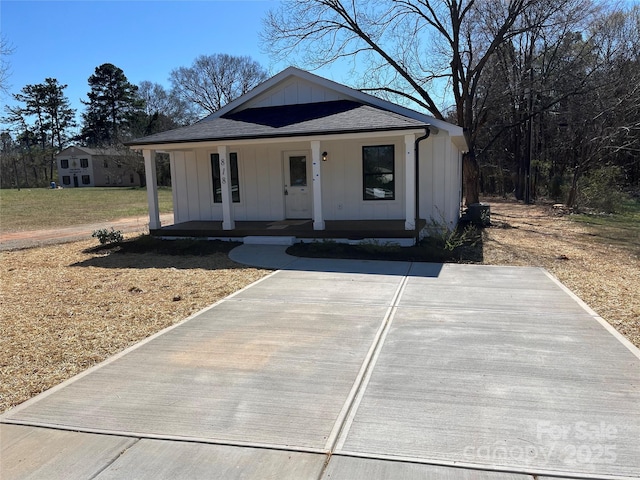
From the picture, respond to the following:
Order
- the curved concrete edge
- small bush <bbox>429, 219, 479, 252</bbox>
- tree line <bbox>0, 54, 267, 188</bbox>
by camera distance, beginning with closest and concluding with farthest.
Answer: the curved concrete edge < small bush <bbox>429, 219, 479, 252</bbox> < tree line <bbox>0, 54, 267, 188</bbox>

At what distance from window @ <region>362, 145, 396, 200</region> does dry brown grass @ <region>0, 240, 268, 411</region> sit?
452 centimetres

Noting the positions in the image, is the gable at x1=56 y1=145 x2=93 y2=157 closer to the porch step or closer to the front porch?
the front porch

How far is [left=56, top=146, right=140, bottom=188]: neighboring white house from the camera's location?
204 ft

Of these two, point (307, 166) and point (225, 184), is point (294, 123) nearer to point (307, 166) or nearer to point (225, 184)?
point (307, 166)

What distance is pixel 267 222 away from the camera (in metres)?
12.8

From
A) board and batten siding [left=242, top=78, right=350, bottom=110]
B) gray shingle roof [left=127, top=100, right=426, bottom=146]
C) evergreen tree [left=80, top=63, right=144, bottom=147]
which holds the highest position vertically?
evergreen tree [left=80, top=63, right=144, bottom=147]

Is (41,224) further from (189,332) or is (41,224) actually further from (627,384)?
(627,384)

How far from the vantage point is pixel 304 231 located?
10906 mm

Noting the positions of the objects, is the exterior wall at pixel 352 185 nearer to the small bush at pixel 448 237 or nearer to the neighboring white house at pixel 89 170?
the small bush at pixel 448 237

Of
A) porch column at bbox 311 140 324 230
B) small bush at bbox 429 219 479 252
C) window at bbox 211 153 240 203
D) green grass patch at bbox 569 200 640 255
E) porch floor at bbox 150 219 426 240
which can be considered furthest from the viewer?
window at bbox 211 153 240 203

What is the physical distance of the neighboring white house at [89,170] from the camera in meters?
62.3

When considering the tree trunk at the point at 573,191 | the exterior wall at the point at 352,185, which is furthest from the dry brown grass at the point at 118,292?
the tree trunk at the point at 573,191

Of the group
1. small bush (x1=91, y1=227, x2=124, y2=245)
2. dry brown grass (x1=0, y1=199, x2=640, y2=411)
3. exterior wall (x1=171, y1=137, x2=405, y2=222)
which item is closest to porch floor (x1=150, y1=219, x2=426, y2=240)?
exterior wall (x1=171, y1=137, x2=405, y2=222)

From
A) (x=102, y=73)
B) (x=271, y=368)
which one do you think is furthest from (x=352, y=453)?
(x=102, y=73)
